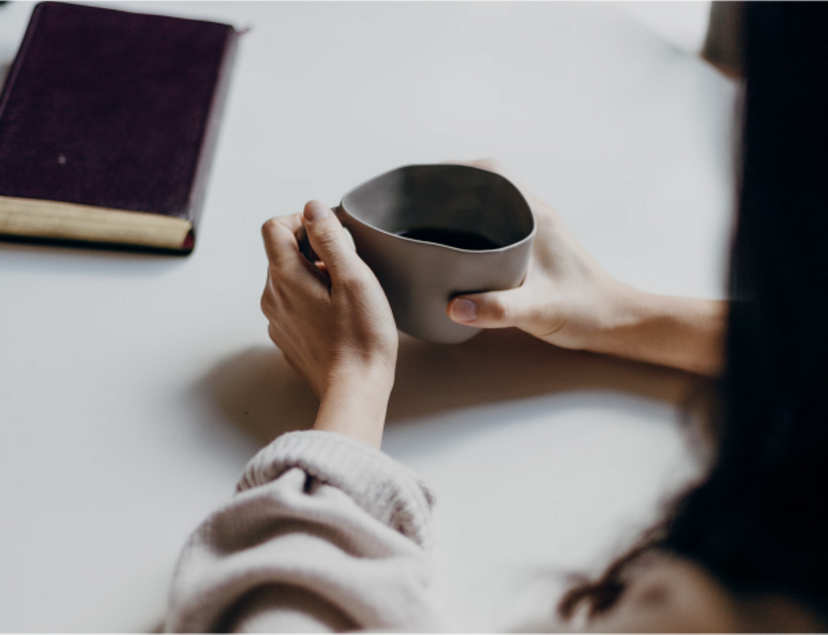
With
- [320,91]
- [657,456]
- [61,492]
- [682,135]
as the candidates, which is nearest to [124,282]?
[61,492]

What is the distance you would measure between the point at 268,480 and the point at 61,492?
0.17 meters

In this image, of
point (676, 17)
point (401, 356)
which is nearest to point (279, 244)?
point (401, 356)

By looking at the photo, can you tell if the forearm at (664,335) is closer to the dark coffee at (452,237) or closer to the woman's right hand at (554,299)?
the woman's right hand at (554,299)

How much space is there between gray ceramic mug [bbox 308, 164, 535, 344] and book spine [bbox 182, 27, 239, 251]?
0.20 meters

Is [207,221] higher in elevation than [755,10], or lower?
lower

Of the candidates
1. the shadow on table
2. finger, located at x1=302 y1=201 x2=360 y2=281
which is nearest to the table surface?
the shadow on table

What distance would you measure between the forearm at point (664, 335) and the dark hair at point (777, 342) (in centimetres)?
27

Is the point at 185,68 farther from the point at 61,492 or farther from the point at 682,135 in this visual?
the point at 682,135

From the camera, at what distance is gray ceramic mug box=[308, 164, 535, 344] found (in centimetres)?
50

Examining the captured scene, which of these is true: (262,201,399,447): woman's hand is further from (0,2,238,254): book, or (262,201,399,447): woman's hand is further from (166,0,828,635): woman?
(0,2,238,254): book

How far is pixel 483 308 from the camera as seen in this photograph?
519mm

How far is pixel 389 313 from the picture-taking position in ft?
1.76

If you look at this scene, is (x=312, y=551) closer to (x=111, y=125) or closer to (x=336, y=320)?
(x=336, y=320)

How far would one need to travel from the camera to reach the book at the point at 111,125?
632 mm
